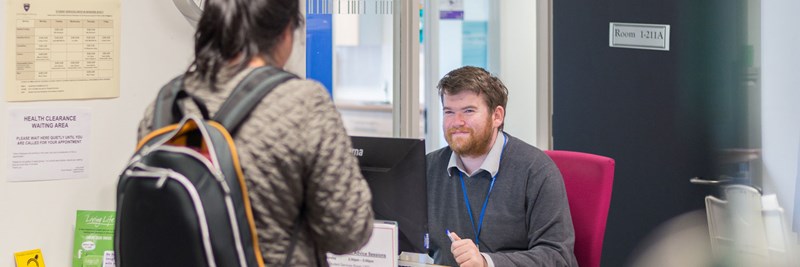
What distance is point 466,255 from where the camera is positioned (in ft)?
7.48

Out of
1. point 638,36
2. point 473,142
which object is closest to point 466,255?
point 473,142

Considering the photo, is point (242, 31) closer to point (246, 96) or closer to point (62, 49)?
point (246, 96)

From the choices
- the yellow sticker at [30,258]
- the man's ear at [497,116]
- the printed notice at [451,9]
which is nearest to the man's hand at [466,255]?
the man's ear at [497,116]

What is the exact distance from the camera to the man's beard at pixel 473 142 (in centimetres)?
275

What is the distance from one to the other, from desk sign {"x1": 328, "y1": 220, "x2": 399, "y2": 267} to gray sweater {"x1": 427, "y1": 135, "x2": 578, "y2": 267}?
0.97ft

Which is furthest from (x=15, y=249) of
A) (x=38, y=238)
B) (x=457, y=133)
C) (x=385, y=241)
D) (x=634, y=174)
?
(x=634, y=174)

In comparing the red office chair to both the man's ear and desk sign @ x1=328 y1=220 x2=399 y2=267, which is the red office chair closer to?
the man's ear

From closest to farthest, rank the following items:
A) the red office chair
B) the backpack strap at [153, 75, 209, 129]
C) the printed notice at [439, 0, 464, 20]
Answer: the backpack strap at [153, 75, 209, 129], the red office chair, the printed notice at [439, 0, 464, 20]

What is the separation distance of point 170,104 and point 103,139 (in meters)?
1.20

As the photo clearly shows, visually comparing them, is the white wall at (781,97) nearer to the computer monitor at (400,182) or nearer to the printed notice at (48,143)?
the computer monitor at (400,182)

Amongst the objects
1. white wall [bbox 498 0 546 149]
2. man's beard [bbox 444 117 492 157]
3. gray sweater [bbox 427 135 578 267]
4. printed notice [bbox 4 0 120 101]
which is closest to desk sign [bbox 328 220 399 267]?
gray sweater [bbox 427 135 578 267]

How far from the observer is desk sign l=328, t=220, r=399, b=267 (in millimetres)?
2227

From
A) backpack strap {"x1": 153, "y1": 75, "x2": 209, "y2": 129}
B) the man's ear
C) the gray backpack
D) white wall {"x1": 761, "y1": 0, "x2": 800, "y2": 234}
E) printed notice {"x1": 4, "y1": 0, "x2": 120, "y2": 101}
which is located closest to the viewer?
the gray backpack

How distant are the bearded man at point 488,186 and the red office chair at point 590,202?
0.11 m
